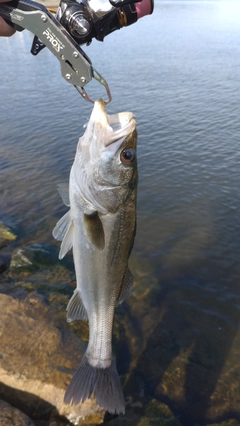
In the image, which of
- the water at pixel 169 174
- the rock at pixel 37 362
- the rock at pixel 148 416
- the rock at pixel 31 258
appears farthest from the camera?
the rock at pixel 31 258

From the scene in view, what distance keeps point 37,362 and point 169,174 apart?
859cm

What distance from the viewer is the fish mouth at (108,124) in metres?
3.31

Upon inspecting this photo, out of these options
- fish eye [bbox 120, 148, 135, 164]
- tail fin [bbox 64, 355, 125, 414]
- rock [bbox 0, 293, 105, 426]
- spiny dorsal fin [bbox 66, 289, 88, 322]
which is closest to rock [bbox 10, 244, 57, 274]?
rock [bbox 0, 293, 105, 426]

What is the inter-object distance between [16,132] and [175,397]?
554 inches

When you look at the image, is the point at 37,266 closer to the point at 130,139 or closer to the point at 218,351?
the point at 218,351

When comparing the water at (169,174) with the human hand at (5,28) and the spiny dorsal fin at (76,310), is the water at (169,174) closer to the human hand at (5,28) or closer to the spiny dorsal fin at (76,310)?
the spiny dorsal fin at (76,310)

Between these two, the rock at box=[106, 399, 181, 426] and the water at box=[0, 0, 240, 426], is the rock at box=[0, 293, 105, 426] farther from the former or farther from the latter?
the water at box=[0, 0, 240, 426]

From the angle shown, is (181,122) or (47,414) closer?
(47,414)

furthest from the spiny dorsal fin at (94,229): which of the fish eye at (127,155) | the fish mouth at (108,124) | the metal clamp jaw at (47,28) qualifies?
the metal clamp jaw at (47,28)

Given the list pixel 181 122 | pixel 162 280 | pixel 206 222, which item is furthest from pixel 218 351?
pixel 181 122

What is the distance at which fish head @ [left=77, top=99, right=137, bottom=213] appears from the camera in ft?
11.0

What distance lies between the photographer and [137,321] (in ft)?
23.6

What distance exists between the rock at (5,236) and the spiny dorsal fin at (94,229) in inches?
238

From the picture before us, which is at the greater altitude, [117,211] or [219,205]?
[117,211]
